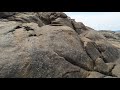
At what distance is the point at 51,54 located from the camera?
1437 centimetres

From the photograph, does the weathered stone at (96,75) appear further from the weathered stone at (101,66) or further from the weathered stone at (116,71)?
the weathered stone at (116,71)

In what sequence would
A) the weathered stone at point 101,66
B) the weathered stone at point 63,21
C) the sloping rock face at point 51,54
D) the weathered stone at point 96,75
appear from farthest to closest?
the weathered stone at point 63,21 < the weathered stone at point 101,66 < the weathered stone at point 96,75 < the sloping rock face at point 51,54

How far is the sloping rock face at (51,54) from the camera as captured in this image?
13.5 metres

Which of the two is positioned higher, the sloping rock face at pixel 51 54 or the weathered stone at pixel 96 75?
the sloping rock face at pixel 51 54

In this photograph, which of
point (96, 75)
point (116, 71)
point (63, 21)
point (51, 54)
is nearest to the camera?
point (51, 54)

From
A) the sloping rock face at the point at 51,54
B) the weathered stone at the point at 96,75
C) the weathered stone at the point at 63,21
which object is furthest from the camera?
the weathered stone at the point at 63,21

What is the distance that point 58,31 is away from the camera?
661 inches

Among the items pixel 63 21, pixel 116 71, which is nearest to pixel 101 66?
pixel 116 71

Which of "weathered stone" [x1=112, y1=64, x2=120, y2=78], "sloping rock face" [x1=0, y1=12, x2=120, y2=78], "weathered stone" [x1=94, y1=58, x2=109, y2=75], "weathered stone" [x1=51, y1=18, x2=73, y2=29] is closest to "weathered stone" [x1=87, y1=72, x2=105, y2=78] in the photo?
"sloping rock face" [x1=0, y1=12, x2=120, y2=78]

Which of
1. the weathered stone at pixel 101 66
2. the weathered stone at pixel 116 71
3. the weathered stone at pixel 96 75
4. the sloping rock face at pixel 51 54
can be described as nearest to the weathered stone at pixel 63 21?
the sloping rock face at pixel 51 54

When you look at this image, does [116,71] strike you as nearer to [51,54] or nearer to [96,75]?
[96,75]
